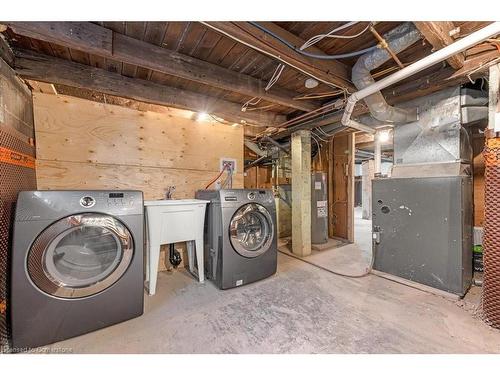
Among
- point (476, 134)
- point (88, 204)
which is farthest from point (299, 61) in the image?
point (476, 134)

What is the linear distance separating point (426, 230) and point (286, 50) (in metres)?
2.06

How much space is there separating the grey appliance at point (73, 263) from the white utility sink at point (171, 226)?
307mm

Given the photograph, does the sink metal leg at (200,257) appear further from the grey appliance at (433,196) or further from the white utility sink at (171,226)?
the grey appliance at (433,196)

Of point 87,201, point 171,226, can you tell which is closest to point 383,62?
point 171,226

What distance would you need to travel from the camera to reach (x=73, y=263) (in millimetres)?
1411

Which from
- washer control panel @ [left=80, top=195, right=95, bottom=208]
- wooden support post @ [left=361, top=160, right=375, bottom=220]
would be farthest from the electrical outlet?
wooden support post @ [left=361, top=160, right=375, bottom=220]

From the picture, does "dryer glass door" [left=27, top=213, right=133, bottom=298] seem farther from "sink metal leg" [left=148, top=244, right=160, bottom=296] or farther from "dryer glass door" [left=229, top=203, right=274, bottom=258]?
"dryer glass door" [left=229, top=203, right=274, bottom=258]

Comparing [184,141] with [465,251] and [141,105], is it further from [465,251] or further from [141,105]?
[465,251]

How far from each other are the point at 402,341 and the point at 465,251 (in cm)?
116

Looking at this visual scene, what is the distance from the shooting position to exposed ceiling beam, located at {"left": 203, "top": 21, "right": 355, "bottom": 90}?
4.08 ft

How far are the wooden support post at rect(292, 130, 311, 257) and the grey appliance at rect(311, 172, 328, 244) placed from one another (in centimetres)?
46

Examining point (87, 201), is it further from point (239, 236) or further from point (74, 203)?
point (239, 236)

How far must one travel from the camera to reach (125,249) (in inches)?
57.5
